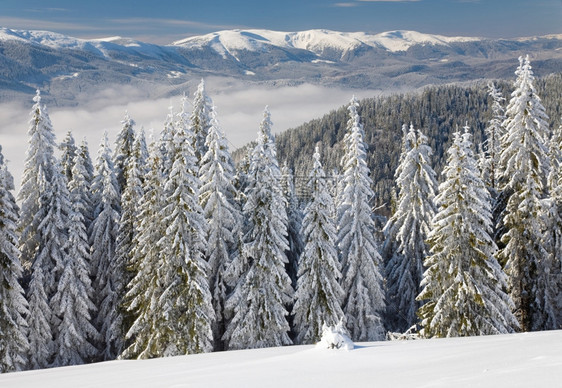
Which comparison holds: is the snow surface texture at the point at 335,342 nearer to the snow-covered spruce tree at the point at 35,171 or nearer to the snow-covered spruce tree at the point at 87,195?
the snow-covered spruce tree at the point at 35,171

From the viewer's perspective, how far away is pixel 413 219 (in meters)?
34.1

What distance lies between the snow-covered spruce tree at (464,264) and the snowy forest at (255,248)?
0.23 ft

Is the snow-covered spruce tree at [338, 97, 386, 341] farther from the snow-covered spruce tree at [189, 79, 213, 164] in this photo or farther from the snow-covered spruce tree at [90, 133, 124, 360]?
the snow-covered spruce tree at [90, 133, 124, 360]

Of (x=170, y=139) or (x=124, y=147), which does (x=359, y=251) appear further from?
(x=124, y=147)

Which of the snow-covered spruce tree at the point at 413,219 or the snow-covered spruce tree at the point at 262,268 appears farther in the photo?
the snow-covered spruce tree at the point at 413,219

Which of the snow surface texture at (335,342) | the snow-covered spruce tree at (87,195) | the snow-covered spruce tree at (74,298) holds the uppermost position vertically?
the snow-covered spruce tree at (87,195)

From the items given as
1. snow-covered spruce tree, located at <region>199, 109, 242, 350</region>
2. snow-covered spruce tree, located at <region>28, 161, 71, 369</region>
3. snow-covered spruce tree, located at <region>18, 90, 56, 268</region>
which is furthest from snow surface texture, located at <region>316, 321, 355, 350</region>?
snow-covered spruce tree, located at <region>18, 90, 56, 268</region>

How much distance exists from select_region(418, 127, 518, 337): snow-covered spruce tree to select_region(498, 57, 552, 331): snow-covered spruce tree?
503 cm

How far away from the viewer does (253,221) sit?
3102 cm

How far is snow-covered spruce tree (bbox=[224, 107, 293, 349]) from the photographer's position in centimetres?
2948

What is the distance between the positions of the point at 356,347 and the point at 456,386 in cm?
442

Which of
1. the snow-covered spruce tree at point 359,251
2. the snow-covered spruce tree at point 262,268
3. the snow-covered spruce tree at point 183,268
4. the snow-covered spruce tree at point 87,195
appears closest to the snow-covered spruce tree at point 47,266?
the snow-covered spruce tree at point 87,195

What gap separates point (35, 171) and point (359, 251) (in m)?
23.1

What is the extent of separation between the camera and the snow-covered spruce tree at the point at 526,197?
2702cm
